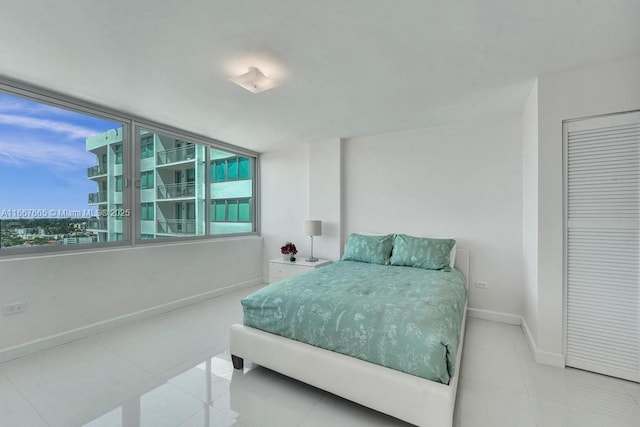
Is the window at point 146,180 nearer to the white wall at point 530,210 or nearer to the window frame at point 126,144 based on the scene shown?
the window frame at point 126,144

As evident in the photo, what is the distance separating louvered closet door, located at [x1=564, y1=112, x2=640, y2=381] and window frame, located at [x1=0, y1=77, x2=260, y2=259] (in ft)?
13.8

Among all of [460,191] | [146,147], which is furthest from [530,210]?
[146,147]

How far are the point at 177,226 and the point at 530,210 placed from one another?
4139mm

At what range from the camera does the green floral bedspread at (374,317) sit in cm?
154

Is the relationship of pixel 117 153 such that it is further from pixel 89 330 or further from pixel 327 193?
pixel 327 193

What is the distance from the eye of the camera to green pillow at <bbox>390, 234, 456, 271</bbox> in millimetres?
3039

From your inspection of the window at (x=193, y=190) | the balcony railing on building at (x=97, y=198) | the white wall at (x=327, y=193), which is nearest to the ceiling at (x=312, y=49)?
the window at (x=193, y=190)

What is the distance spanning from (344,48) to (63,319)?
11.2 ft

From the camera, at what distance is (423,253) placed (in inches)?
123

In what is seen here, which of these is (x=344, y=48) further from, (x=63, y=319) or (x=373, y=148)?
(x=63, y=319)

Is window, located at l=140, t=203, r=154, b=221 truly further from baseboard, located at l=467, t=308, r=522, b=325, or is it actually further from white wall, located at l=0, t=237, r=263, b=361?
baseboard, located at l=467, t=308, r=522, b=325

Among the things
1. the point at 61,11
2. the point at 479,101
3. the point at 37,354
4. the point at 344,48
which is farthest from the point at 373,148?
the point at 37,354

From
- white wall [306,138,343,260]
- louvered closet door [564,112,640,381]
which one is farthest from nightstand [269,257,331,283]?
louvered closet door [564,112,640,381]

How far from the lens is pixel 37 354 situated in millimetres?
2404
